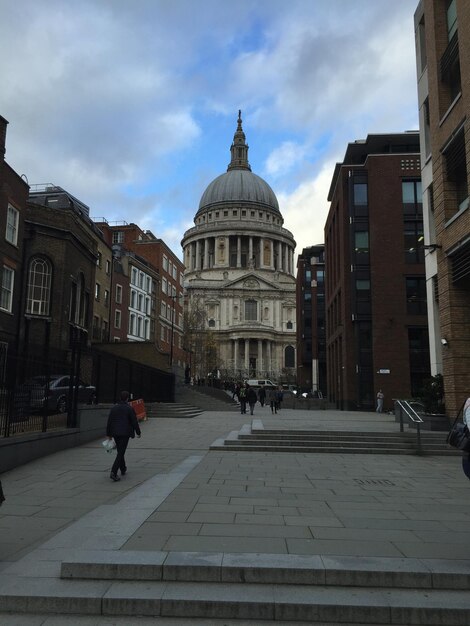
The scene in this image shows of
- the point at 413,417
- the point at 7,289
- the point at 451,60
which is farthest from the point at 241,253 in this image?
the point at 413,417

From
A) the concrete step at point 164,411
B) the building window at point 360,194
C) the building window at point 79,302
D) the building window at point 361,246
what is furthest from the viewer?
the building window at point 360,194

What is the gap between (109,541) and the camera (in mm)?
5945

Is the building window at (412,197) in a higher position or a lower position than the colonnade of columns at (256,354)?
higher

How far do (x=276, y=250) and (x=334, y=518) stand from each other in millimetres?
134016

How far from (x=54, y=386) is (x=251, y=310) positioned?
367 feet

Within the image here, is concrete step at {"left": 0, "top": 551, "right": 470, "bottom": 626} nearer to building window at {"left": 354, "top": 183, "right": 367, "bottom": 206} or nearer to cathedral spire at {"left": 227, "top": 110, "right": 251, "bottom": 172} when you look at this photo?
building window at {"left": 354, "top": 183, "right": 367, "bottom": 206}

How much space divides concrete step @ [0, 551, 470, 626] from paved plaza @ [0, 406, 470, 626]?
15cm

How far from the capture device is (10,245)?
2634cm

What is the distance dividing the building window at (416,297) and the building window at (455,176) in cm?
2361

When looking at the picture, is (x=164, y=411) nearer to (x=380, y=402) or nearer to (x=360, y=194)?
(x=380, y=402)

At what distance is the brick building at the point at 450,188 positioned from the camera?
17516 millimetres

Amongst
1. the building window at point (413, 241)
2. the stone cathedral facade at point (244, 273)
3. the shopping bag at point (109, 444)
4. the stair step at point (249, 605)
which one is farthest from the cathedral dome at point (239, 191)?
the stair step at point (249, 605)

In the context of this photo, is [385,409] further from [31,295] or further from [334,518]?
[334,518]

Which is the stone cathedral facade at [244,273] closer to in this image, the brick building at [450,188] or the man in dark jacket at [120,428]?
the brick building at [450,188]
